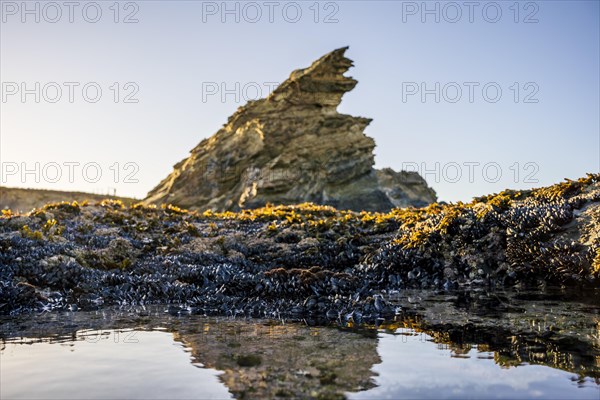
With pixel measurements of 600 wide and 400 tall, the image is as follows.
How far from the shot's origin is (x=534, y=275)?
26.8 feet

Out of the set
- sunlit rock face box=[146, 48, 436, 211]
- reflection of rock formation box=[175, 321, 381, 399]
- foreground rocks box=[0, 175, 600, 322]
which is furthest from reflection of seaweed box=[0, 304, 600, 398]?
sunlit rock face box=[146, 48, 436, 211]

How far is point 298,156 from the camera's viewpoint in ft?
146

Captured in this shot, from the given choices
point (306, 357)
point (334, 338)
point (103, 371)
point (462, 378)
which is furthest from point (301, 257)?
point (462, 378)

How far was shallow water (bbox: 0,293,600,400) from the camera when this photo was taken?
301cm

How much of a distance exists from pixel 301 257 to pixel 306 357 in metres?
6.16

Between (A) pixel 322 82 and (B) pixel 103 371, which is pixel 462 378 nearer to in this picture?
(B) pixel 103 371

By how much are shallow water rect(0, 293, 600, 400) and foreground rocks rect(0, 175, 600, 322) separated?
1.04m

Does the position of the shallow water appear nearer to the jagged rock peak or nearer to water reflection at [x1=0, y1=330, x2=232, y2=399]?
water reflection at [x1=0, y1=330, x2=232, y2=399]

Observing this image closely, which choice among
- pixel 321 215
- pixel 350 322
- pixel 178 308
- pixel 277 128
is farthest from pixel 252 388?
pixel 277 128

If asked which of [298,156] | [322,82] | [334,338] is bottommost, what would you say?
[334,338]

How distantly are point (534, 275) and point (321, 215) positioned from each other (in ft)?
20.7

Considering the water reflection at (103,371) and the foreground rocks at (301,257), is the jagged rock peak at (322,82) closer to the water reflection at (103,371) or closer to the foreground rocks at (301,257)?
the foreground rocks at (301,257)

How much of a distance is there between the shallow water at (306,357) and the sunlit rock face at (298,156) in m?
37.4

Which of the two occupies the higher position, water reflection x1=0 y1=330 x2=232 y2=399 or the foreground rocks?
the foreground rocks
